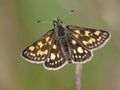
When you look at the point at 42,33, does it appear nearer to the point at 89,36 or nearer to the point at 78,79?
the point at 89,36

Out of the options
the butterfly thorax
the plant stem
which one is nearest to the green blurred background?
the butterfly thorax

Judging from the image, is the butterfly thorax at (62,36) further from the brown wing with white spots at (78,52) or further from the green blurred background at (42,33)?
the green blurred background at (42,33)

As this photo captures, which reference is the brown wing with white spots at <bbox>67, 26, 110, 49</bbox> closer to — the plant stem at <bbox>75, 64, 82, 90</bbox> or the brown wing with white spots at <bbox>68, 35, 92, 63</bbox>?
the brown wing with white spots at <bbox>68, 35, 92, 63</bbox>

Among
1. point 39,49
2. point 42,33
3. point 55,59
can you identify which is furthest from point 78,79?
point 42,33

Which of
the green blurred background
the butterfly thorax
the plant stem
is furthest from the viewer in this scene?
the green blurred background

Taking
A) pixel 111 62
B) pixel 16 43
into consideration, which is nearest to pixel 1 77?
pixel 16 43
